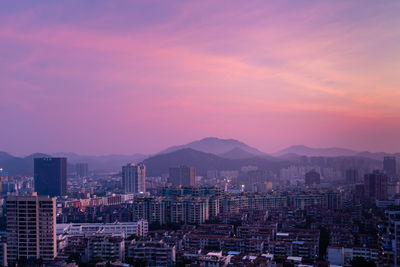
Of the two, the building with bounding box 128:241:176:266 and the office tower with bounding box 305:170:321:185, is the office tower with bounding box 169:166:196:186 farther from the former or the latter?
the building with bounding box 128:241:176:266

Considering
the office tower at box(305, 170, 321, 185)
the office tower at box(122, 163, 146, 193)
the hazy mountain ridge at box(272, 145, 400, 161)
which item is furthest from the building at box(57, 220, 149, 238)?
the office tower at box(305, 170, 321, 185)

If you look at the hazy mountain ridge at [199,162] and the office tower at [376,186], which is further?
the hazy mountain ridge at [199,162]

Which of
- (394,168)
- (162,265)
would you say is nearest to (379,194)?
(394,168)

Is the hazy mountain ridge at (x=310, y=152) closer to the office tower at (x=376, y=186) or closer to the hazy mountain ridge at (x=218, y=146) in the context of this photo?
the office tower at (x=376, y=186)

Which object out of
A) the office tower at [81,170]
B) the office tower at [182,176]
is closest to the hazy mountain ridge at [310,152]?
the office tower at [182,176]

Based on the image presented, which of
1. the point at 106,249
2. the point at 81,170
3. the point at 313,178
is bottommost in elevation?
the point at 106,249

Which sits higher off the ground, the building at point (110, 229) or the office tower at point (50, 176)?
the office tower at point (50, 176)

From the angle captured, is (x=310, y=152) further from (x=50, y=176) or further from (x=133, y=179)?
(x=50, y=176)

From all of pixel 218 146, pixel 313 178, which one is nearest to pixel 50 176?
pixel 313 178
